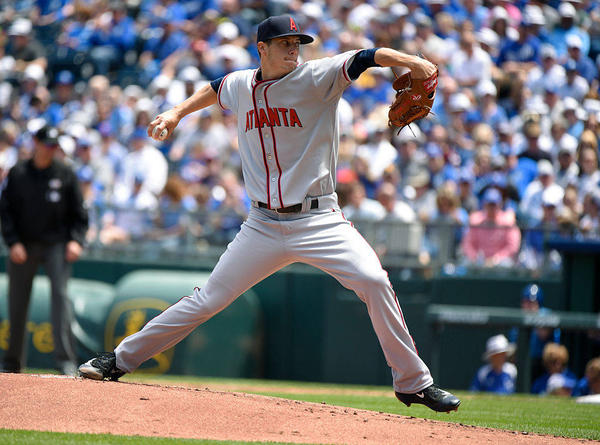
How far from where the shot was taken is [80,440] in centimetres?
428

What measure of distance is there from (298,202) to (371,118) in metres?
8.14

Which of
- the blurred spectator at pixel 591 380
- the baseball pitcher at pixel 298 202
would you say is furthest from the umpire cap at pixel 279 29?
the blurred spectator at pixel 591 380

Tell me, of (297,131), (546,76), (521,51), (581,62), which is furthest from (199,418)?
(521,51)

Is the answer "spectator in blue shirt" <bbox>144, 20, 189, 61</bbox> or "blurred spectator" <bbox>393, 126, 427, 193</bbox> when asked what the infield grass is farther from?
"spectator in blue shirt" <bbox>144, 20, 189, 61</bbox>

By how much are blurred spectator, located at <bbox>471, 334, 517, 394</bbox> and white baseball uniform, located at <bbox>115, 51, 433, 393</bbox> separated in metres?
4.42

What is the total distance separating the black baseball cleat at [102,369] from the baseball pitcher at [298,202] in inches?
17.6

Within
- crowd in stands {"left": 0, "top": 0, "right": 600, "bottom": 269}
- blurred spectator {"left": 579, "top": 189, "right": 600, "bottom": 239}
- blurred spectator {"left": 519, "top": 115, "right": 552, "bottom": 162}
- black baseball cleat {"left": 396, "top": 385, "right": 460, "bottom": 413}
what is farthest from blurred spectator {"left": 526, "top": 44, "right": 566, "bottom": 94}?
black baseball cleat {"left": 396, "top": 385, "right": 460, "bottom": 413}

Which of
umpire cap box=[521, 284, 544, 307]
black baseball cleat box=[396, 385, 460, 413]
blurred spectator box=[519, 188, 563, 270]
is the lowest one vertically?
umpire cap box=[521, 284, 544, 307]

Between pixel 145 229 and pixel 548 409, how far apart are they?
568 cm

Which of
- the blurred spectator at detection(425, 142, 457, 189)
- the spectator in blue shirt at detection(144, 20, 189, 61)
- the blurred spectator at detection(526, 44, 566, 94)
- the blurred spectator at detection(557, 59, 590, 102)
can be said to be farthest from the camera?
the spectator in blue shirt at detection(144, 20, 189, 61)

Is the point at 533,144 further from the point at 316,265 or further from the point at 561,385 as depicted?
the point at 316,265

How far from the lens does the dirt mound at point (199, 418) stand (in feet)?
15.0

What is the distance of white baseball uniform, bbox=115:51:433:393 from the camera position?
5.05 metres

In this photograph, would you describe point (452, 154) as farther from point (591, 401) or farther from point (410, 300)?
point (591, 401)
